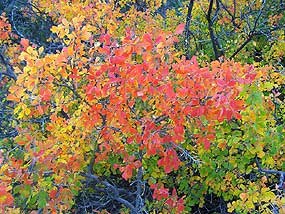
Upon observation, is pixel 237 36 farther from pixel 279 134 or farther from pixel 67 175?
pixel 67 175

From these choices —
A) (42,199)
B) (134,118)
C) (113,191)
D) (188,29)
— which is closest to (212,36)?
(188,29)

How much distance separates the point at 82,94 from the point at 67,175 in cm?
60

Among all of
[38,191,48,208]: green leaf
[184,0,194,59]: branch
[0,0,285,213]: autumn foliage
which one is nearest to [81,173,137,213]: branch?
[0,0,285,213]: autumn foliage

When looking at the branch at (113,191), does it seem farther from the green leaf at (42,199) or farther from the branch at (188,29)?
the branch at (188,29)

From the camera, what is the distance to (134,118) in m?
2.87

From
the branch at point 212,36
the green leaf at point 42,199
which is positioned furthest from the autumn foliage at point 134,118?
the branch at point 212,36

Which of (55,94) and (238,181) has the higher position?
(55,94)

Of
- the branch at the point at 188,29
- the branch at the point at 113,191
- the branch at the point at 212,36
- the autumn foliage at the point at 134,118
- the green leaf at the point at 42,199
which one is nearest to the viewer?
the autumn foliage at the point at 134,118

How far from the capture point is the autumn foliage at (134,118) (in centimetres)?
261

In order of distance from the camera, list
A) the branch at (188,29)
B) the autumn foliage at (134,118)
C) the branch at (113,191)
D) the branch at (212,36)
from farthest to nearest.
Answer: the branch at (188,29) < the branch at (212,36) < the branch at (113,191) < the autumn foliage at (134,118)

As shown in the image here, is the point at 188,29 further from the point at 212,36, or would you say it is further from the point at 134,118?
the point at 134,118

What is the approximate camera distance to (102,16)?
A: 4.55m

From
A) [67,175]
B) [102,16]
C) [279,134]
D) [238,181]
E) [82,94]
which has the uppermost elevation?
[102,16]

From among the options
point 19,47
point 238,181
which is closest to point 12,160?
point 238,181
